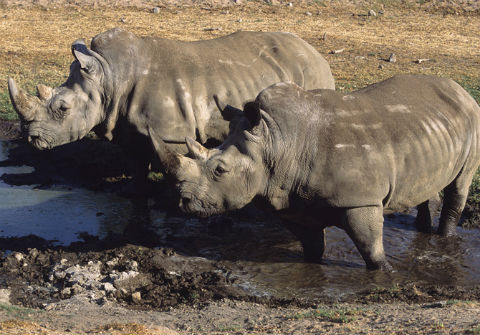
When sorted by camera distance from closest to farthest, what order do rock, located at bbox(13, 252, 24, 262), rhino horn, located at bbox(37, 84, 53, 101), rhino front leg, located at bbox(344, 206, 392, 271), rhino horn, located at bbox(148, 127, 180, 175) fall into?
1. rhino horn, located at bbox(148, 127, 180, 175)
2. rhino front leg, located at bbox(344, 206, 392, 271)
3. rock, located at bbox(13, 252, 24, 262)
4. rhino horn, located at bbox(37, 84, 53, 101)

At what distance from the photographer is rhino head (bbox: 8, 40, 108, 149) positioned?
9195 mm

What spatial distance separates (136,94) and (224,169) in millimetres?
2676

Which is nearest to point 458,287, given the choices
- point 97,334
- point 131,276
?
point 131,276

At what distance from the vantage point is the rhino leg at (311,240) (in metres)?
7.85

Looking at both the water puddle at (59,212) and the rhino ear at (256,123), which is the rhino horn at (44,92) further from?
the rhino ear at (256,123)

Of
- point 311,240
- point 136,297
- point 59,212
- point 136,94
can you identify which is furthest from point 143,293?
point 59,212

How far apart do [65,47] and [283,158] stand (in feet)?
46.0

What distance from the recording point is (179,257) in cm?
829

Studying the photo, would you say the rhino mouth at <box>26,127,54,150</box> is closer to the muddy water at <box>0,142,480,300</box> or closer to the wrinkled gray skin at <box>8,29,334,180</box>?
the wrinkled gray skin at <box>8,29,334,180</box>

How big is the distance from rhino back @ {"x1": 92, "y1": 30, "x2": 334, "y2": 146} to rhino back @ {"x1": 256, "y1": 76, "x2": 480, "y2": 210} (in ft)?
7.47

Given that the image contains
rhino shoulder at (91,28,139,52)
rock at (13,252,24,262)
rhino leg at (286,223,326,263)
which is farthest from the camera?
rhino shoulder at (91,28,139,52)

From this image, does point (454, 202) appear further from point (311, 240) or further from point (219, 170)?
point (219, 170)

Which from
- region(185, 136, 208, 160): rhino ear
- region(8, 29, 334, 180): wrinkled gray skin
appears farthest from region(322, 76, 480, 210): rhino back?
region(8, 29, 334, 180): wrinkled gray skin

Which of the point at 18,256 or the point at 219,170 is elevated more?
the point at 219,170
